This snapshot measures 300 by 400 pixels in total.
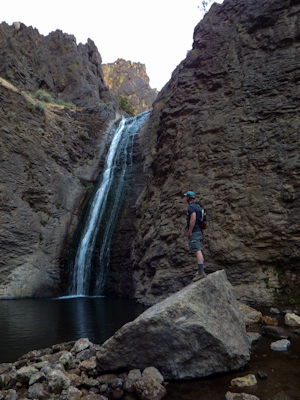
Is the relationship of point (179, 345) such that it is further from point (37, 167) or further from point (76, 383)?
point (37, 167)

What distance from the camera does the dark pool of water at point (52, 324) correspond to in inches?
286

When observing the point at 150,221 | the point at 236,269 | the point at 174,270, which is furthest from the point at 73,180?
the point at 236,269

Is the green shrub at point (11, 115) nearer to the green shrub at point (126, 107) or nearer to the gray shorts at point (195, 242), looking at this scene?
the gray shorts at point (195, 242)

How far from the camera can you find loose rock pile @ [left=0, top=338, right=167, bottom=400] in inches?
162

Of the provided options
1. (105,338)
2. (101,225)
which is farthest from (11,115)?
(105,338)

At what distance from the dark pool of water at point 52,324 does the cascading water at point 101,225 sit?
4779 mm

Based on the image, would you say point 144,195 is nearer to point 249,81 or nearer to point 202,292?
point 249,81

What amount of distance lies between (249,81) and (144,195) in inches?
365

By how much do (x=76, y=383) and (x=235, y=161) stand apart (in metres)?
10.3

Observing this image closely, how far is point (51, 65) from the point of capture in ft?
124

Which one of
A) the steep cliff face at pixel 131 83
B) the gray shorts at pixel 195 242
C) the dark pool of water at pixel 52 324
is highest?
the steep cliff face at pixel 131 83

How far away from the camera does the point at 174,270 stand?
39.4 ft

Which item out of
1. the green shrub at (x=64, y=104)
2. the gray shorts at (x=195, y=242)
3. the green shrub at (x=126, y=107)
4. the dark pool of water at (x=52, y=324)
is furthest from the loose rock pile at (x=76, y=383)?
the green shrub at (x=126, y=107)

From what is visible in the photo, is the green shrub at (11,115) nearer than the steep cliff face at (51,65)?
Yes
